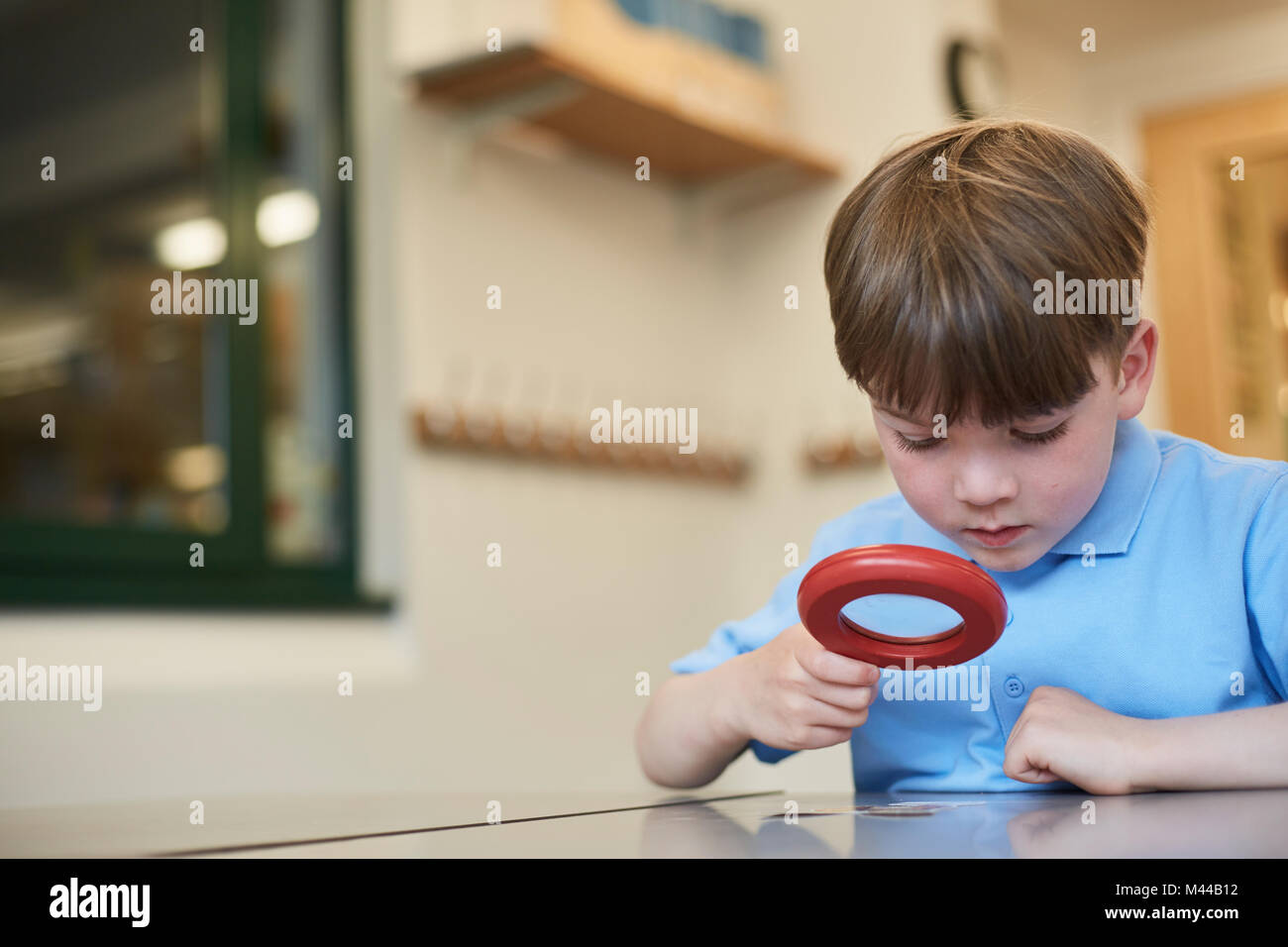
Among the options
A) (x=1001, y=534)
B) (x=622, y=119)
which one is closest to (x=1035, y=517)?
(x=1001, y=534)

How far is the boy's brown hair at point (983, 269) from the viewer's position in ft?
2.67

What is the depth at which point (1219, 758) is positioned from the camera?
0.77 metres

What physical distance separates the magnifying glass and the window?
5.37 ft

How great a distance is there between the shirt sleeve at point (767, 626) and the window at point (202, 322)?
1.30 meters

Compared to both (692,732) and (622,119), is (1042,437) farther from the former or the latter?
(622,119)

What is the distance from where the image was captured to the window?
89.0 inches

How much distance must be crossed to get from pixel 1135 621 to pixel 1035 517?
0.15 metres

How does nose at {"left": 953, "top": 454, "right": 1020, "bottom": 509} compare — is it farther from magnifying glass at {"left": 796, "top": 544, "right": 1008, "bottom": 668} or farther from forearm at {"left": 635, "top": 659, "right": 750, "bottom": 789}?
forearm at {"left": 635, "top": 659, "right": 750, "bottom": 789}

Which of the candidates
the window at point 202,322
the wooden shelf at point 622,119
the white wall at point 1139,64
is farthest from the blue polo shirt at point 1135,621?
the white wall at point 1139,64

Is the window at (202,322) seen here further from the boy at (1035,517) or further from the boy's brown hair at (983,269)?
the boy's brown hair at (983,269)

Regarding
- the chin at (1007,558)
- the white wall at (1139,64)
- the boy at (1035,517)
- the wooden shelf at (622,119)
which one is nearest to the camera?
the boy at (1035,517)

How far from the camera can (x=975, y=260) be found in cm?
83

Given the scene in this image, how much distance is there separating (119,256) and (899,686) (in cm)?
211
